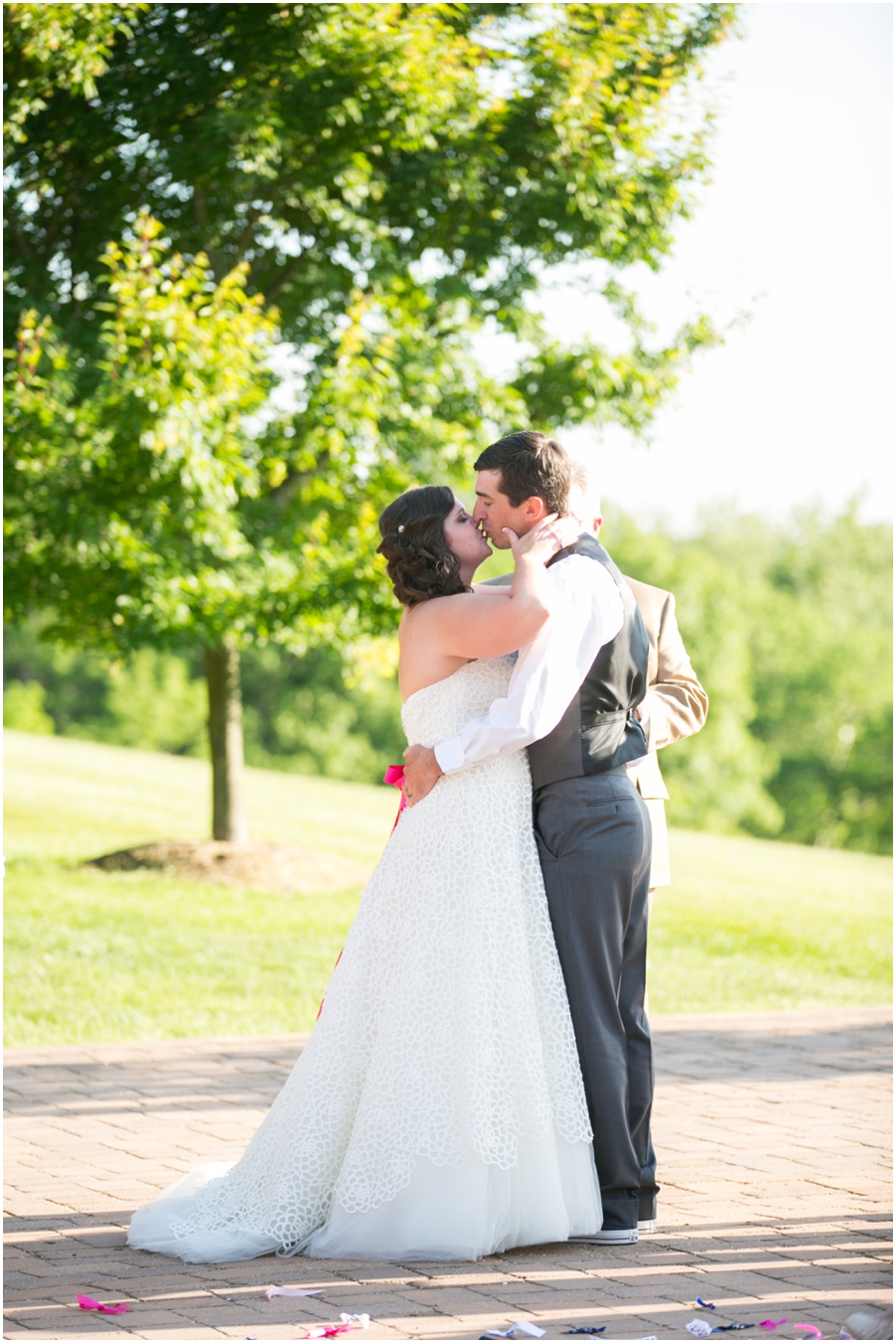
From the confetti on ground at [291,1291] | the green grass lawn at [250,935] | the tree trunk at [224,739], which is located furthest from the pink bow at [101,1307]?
the tree trunk at [224,739]

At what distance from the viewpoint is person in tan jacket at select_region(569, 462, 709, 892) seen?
465 centimetres

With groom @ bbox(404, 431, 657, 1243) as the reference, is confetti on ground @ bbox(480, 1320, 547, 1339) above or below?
below

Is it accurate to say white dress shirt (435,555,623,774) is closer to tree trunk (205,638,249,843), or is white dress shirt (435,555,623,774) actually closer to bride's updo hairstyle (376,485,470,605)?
bride's updo hairstyle (376,485,470,605)

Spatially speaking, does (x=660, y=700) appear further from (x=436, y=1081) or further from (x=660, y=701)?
(x=436, y=1081)

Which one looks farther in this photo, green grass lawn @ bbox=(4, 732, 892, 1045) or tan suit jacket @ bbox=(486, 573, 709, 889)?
green grass lawn @ bbox=(4, 732, 892, 1045)

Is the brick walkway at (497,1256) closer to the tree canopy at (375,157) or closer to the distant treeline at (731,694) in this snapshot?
the tree canopy at (375,157)

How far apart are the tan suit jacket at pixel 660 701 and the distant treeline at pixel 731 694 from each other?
28.7 m

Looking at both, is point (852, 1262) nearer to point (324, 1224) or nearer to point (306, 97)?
point (324, 1224)

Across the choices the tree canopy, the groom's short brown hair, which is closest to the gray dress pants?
the groom's short brown hair

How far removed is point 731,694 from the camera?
46.8 meters

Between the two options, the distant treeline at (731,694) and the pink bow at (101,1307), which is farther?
the distant treeline at (731,694)

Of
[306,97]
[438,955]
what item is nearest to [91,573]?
[306,97]

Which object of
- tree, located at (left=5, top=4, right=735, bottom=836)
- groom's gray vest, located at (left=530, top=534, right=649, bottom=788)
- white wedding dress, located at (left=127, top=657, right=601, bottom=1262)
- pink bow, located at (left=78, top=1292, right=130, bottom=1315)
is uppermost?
tree, located at (left=5, top=4, right=735, bottom=836)

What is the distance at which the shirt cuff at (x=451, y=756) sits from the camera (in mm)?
4082
